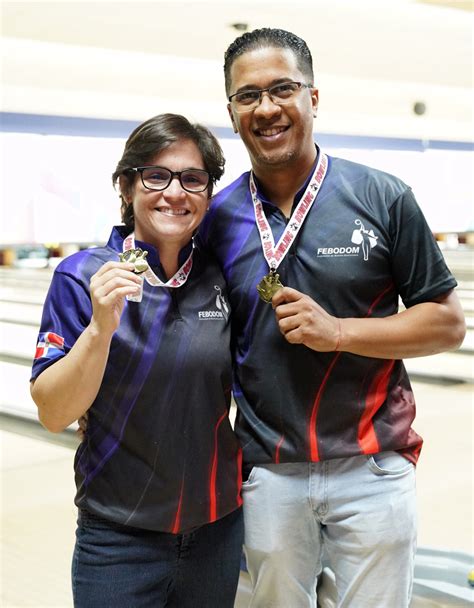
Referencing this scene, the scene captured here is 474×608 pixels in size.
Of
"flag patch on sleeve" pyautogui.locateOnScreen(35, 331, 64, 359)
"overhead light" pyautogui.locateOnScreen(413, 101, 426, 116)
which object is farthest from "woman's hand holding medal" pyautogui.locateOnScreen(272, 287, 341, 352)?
"overhead light" pyautogui.locateOnScreen(413, 101, 426, 116)

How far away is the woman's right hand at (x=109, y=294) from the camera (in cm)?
137

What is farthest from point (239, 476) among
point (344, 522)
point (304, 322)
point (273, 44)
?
point (273, 44)

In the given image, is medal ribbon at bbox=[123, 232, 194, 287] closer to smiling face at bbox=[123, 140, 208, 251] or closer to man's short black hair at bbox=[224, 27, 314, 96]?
smiling face at bbox=[123, 140, 208, 251]

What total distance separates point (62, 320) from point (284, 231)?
44cm

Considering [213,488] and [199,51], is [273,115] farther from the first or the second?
[199,51]

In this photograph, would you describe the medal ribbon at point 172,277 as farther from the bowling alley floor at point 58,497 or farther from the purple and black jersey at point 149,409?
the bowling alley floor at point 58,497

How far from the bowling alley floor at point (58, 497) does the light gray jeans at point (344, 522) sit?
2.25ft

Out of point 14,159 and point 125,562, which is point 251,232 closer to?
point 125,562

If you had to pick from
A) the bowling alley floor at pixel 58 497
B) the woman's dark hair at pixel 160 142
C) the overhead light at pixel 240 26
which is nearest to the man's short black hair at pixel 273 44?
the woman's dark hair at pixel 160 142

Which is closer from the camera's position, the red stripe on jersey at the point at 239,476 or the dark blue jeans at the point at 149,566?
the dark blue jeans at the point at 149,566

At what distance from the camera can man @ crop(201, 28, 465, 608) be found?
1596mm

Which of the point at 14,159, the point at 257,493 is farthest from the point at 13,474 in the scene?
the point at 14,159

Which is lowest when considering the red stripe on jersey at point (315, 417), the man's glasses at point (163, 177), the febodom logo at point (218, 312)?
the red stripe on jersey at point (315, 417)

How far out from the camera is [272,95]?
1.63 metres
